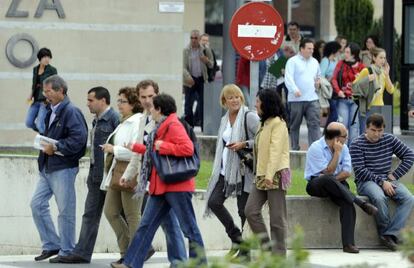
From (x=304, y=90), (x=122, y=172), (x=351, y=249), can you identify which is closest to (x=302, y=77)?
(x=304, y=90)

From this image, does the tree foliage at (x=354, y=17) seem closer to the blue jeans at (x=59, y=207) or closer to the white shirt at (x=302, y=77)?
the white shirt at (x=302, y=77)

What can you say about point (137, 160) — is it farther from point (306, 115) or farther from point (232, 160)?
point (306, 115)

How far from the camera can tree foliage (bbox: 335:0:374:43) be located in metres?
48.2

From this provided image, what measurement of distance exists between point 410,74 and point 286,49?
3.08m

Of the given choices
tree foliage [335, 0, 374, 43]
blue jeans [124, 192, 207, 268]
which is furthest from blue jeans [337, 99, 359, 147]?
tree foliage [335, 0, 374, 43]

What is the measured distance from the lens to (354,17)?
48594 mm

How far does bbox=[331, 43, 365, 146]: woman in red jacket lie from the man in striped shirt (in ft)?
17.1

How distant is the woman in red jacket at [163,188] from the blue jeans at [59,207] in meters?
1.39

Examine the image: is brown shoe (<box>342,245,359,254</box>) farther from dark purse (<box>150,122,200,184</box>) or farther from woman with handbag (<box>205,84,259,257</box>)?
dark purse (<box>150,122,200,184</box>)

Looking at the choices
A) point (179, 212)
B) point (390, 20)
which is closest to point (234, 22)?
point (179, 212)

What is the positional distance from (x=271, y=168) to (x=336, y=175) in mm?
1900

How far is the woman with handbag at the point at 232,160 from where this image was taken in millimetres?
13141

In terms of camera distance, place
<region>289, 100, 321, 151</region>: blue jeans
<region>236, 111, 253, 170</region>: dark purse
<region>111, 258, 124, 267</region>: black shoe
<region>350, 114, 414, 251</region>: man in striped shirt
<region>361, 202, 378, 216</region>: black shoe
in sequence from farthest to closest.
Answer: <region>289, 100, 321, 151</region>: blue jeans < <region>350, 114, 414, 251</region>: man in striped shirt < <region>361, 202, 378, 216</region>: black shoe < <region>236, 111, 253, 170</region>: dark purse < <region>111, 258, 124, 267</region>: black shoe

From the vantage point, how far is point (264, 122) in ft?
41.9
